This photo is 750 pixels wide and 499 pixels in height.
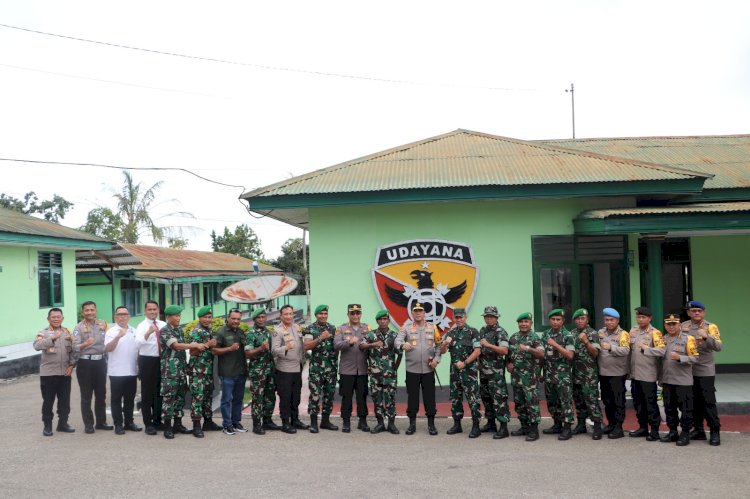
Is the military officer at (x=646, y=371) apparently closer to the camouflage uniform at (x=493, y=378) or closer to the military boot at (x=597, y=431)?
the military boot at (x=597, y=431)

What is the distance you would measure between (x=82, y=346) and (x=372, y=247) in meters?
4.39

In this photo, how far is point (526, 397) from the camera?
7.61 m

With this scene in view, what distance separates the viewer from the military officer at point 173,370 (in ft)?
25.9

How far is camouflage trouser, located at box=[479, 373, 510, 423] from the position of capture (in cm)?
777

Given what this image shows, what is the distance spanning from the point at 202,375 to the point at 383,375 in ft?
7.60

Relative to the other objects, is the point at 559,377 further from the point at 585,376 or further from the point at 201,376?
the point at 201,376

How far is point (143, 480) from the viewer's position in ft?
20.0

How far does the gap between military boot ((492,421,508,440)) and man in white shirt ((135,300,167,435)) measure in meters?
4.34

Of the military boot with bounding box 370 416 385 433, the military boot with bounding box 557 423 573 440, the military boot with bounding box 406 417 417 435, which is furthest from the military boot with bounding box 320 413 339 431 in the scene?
the military boot with bounding box 557 423 573 440

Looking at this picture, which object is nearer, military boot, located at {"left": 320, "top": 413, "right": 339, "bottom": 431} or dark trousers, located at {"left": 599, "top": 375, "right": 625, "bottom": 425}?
dark trousers, located at {"left": 599, "top": 375, "right": 625, "bottom": 425}

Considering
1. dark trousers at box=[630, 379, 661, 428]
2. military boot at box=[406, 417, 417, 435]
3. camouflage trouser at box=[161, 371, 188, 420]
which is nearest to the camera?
dark trousers at box=[630, 379, 661, 428]

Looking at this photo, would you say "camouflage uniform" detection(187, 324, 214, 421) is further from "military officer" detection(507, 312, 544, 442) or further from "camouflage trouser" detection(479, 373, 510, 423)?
"military officer" detection(507, 312, 544, 442)

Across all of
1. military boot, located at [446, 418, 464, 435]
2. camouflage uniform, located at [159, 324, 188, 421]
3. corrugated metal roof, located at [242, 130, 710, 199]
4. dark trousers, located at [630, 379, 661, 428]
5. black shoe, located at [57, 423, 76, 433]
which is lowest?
military boot, located at [446, 418, 464, 435]

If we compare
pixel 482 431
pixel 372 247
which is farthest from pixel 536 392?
pixel 372 247
